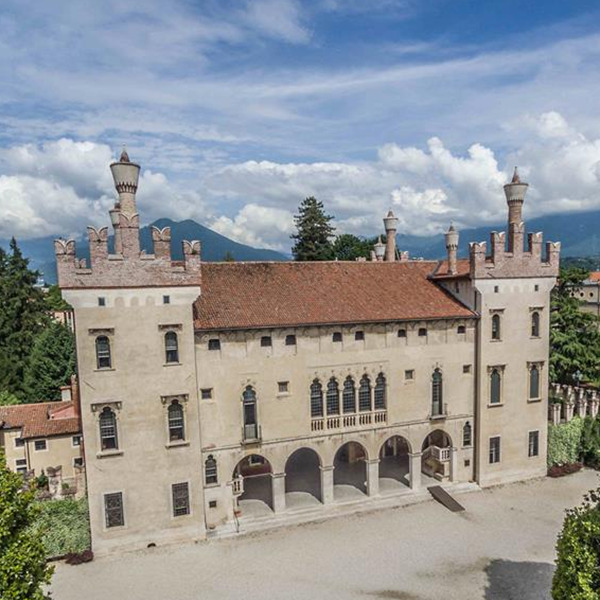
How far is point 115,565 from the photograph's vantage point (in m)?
24.6

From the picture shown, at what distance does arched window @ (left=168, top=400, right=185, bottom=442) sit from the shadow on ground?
1780 centimetres

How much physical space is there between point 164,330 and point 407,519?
19235mm

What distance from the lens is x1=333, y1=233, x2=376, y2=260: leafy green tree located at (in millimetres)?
78062

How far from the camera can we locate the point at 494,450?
33.1 metres

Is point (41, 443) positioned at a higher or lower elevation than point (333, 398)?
lower

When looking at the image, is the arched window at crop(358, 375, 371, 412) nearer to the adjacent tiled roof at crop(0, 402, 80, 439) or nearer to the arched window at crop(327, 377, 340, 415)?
the arched window at crop(327, 377, 340, 415)

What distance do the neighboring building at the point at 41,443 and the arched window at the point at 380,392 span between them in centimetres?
2284

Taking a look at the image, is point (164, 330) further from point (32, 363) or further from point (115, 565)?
point (32, 363)

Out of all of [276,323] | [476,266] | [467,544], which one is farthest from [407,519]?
[476,266]

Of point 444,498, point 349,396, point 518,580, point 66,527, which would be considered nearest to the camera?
point 518,580

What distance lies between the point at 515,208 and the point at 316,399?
1936 centimetres

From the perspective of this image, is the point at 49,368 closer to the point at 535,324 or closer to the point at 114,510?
the point at 114,510

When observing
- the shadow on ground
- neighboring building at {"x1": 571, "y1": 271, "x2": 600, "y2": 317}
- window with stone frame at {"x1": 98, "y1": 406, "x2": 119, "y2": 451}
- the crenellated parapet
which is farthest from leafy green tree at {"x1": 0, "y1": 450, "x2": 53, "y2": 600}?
neighboring building at {"x1": 571, "y1": 271, "x2": 600, "y2": 317}

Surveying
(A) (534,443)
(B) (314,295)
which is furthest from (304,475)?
(A) (534,443)
